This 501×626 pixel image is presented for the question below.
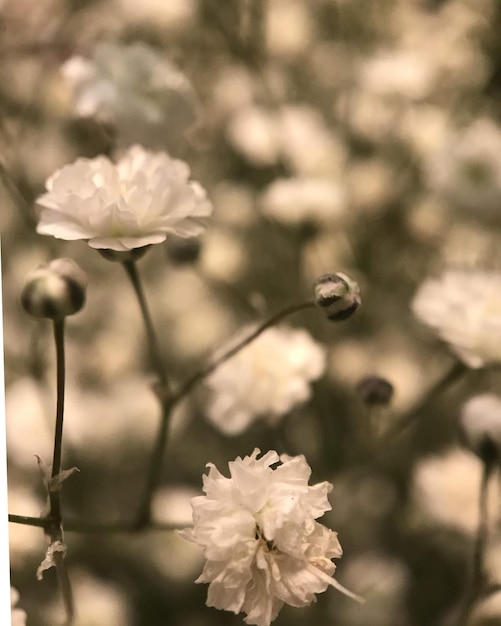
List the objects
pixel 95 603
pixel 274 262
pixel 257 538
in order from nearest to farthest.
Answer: pixel 257 538 → pixel 95 603 → pixel 274 262

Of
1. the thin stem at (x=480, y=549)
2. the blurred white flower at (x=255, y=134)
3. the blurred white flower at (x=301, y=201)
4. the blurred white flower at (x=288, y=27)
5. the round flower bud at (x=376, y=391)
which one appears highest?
the blurred white flower at (x=288, y=27)

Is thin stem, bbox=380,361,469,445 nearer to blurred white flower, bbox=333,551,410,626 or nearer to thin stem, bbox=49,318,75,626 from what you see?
Result: blurred white flower, bbox=333,551,410,626

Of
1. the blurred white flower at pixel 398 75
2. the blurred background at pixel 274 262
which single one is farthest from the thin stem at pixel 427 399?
the blurred white flower at pixel 398 75

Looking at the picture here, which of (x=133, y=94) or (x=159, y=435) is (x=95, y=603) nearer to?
(x=159, y=435)

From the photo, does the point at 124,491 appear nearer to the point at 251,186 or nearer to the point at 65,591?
the point at 65,591

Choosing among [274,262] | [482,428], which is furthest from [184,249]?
[482,428]

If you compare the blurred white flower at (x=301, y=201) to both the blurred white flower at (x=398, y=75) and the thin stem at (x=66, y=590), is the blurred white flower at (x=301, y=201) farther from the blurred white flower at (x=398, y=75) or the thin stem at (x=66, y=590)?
the thin stem at (x=66, y=590)
